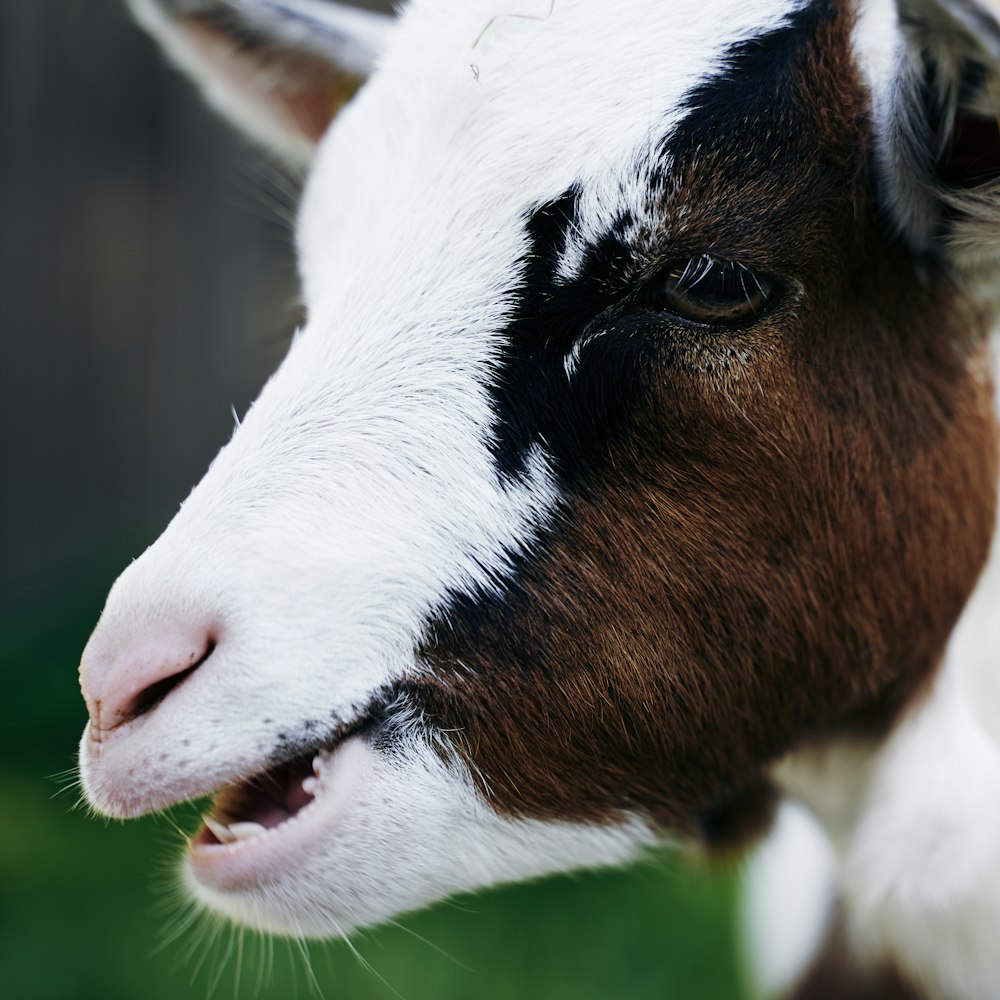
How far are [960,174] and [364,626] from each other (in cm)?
115

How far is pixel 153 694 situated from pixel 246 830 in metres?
0.27

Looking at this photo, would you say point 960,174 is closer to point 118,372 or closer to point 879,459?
point 879,459

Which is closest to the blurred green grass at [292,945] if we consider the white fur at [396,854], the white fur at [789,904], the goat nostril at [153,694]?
the white fur at [789,904]

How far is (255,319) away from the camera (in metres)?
6.06

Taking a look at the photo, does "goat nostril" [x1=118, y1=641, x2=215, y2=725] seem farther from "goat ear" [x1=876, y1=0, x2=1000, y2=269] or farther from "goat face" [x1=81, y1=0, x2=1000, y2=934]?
"goat ear" [x1=876, y1=0, x2=1000, y2=269]

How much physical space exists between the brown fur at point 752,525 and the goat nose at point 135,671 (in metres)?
0.34

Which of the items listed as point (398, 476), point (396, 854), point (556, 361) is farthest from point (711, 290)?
point (396, 854)

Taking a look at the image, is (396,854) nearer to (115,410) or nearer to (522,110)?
(522,110)

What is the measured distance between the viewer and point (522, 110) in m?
1.70

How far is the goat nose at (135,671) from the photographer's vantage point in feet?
4.81

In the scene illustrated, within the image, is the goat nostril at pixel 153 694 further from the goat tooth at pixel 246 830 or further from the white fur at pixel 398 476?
the goat tooth at pixel 246 830

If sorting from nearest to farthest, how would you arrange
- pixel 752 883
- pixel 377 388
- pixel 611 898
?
pixel 377 388, pixel 752 883, pixel 611 898

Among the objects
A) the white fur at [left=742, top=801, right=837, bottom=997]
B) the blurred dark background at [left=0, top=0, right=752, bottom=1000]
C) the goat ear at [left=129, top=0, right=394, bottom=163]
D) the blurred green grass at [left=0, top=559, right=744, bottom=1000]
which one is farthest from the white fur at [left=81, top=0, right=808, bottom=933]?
the blurred dark background at [left=0, top=0, right=752, bottom=1000]

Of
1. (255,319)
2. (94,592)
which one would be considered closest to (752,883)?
(94,592)
